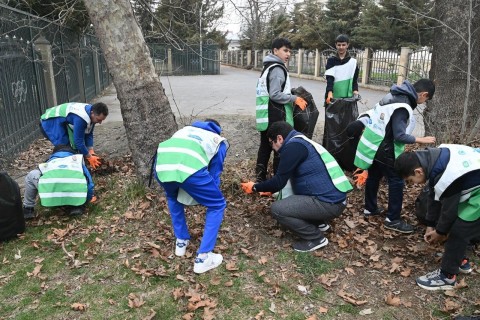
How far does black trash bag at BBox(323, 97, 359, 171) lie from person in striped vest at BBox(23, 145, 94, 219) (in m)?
3.21

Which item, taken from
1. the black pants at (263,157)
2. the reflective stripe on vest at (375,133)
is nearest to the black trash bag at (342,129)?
the black pants at (263,157)

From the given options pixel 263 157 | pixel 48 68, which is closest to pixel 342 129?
pixel 263 157

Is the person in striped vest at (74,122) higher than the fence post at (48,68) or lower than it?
lower

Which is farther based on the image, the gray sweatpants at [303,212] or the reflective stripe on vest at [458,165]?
the gray sweatpants at [303,212]

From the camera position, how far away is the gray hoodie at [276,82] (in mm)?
4457

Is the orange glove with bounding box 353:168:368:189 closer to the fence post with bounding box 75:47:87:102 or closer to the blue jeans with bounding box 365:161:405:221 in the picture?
the blue jeans with bounding box 365:161:405:221

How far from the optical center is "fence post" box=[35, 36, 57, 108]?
799 cm

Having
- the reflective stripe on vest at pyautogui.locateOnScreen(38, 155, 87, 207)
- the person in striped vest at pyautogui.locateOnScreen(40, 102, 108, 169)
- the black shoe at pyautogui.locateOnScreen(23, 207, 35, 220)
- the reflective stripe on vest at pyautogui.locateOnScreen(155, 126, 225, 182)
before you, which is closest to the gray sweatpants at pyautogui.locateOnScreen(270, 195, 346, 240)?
the reflective stripe on vest at pyautogui.locateOnScreen(155, 126, 225, 182)

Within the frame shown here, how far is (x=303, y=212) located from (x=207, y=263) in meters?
0.96

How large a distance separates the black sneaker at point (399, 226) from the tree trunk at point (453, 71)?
2067 mm

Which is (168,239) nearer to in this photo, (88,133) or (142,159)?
(142,159)

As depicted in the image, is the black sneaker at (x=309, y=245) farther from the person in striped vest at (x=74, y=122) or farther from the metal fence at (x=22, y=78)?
the metal fence at (x=22, y=78)

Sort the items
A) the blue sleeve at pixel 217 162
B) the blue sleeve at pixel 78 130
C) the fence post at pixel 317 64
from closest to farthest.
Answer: the blue sleeve at pixel 217 162 < the blue sleeve at pixel 78 130 < the fence post at pixel 317 64

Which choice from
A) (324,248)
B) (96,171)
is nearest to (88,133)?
(96,171)
